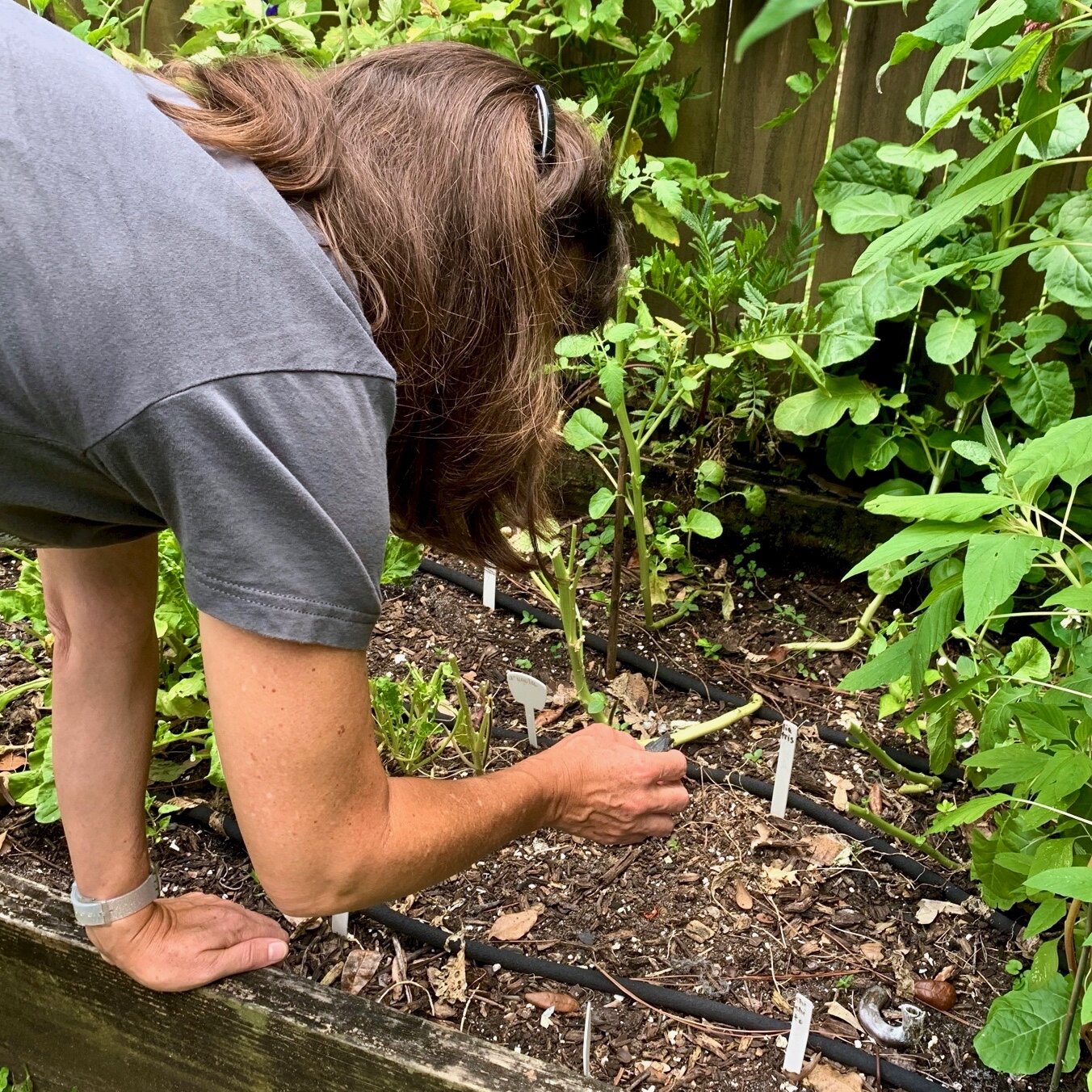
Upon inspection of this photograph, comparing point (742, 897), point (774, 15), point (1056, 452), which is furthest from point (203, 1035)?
point (774, 15)

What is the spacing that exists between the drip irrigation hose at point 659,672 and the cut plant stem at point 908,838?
0.18m

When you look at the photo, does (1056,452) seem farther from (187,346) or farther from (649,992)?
(649,992)

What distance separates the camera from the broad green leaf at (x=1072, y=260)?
5.60 ft

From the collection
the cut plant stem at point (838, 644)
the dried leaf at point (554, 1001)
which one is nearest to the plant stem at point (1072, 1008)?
the dried leaf at point (554, 1001)

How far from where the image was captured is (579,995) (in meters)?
1.53

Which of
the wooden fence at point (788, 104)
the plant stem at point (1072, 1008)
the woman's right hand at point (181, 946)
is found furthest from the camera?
the wooden fence at point (788, 104)

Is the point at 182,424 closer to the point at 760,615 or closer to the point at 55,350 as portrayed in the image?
the point at 55,350

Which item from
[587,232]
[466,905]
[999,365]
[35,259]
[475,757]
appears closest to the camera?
[35,259]

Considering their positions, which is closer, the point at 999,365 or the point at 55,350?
the point at 55,350

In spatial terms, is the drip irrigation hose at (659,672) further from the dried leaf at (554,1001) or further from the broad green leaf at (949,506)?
the broad green leaf at (949,506)

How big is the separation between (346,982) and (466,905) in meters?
0.23

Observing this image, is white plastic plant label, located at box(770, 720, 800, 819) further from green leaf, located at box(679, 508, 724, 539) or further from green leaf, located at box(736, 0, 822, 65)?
green leaf, located at box(736, 0, 822, 65)

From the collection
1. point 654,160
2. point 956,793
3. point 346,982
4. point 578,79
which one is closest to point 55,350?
point 346,982

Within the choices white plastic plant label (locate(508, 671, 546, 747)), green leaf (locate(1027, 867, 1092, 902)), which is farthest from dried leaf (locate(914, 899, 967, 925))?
green leaf (locate(1027, 867, 1092, 902))
